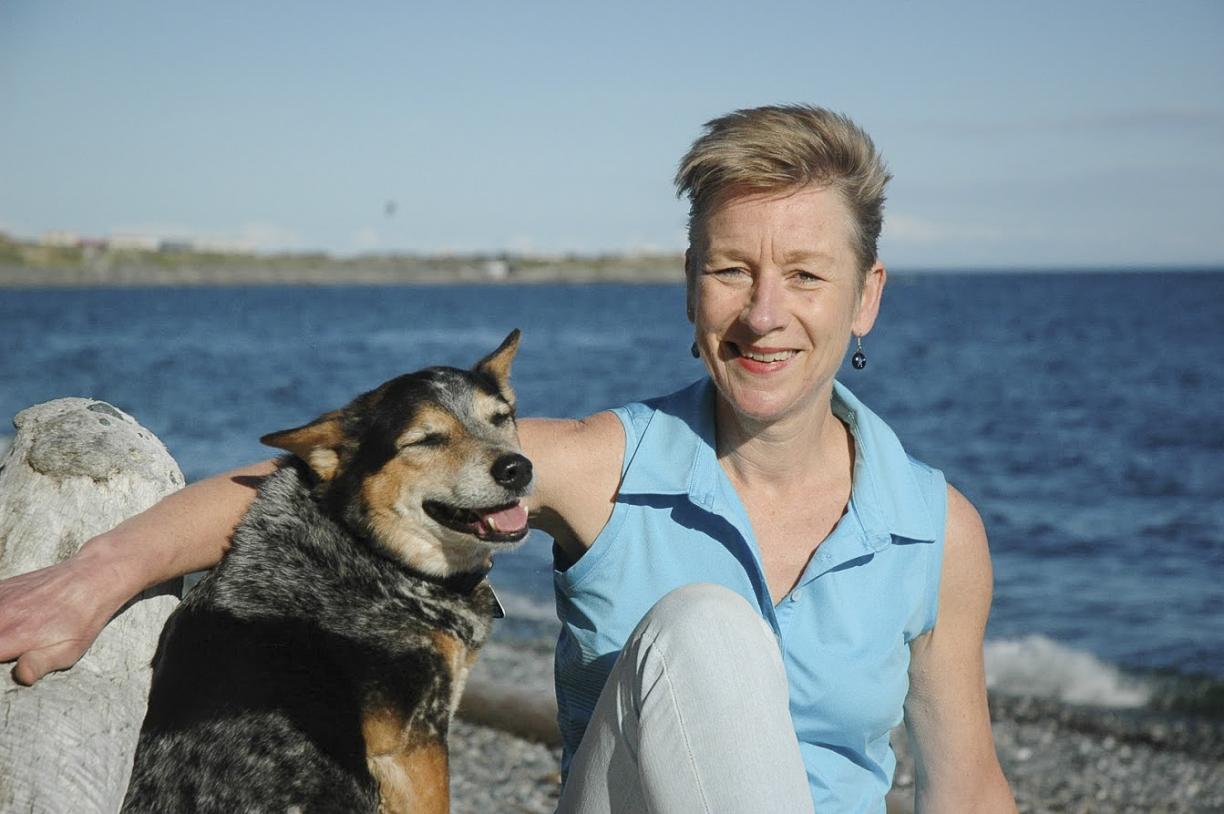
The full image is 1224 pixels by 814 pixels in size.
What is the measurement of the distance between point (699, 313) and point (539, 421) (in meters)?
0.59

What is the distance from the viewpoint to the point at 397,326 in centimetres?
5197

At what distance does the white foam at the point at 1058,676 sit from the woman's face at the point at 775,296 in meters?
5.69

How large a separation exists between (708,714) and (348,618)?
117 centimetres

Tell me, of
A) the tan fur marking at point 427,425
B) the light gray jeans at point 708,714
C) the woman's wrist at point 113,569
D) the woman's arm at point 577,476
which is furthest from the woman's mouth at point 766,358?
the woman's wrist at point 113,569

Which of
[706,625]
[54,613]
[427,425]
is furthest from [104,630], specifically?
[706,625]

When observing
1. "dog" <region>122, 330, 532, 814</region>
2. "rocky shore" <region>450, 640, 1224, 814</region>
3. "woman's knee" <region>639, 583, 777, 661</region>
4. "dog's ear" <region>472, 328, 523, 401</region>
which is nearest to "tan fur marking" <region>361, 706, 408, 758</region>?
"dog" <region>122, 330, 532, 814</region>

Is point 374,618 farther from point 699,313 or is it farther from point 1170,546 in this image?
point 1170,546

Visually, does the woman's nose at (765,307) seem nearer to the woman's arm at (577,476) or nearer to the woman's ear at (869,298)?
the woman's ear at (869,298)

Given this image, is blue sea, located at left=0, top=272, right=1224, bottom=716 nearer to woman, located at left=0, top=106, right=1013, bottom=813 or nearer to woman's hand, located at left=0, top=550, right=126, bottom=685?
woman, located at left=0, top=106, right=1013, bottom=813

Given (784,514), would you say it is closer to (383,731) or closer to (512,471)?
(512,471)

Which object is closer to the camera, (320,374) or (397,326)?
(320,374)

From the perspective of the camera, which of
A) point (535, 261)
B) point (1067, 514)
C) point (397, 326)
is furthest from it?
point (535, 261)

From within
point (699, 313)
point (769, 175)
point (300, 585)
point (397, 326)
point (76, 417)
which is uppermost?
point (769, 175)

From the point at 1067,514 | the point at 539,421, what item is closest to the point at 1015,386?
the point at 1067,514
